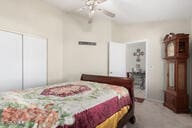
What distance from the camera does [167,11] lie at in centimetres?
374

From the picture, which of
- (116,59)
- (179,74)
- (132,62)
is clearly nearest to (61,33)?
(116,59)

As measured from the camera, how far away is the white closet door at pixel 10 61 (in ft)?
9.23

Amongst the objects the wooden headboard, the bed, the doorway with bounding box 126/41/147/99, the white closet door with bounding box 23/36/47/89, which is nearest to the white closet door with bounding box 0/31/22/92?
the white closet door with bounding box 23/36/47/89

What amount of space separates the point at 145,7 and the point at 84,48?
203cm

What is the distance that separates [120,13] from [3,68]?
3079 mm

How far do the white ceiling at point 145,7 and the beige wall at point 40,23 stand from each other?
32cm

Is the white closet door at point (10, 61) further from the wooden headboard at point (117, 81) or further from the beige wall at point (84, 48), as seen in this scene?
the wooden headboard at point (117, 81)

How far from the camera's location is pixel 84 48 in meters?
4.62

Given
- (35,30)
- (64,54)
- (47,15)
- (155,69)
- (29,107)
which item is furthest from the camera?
(155,69)

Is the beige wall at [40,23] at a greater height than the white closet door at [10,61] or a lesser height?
greater

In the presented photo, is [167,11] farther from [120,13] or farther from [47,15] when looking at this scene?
[47,15]

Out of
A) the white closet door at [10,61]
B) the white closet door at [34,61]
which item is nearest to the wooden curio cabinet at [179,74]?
the white closet door at [34,61]

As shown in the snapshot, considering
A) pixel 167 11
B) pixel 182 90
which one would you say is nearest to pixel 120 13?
pixel 167 11

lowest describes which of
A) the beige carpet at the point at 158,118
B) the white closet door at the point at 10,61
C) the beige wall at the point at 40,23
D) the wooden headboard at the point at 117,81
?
the beige carpet at the point at 158,118
